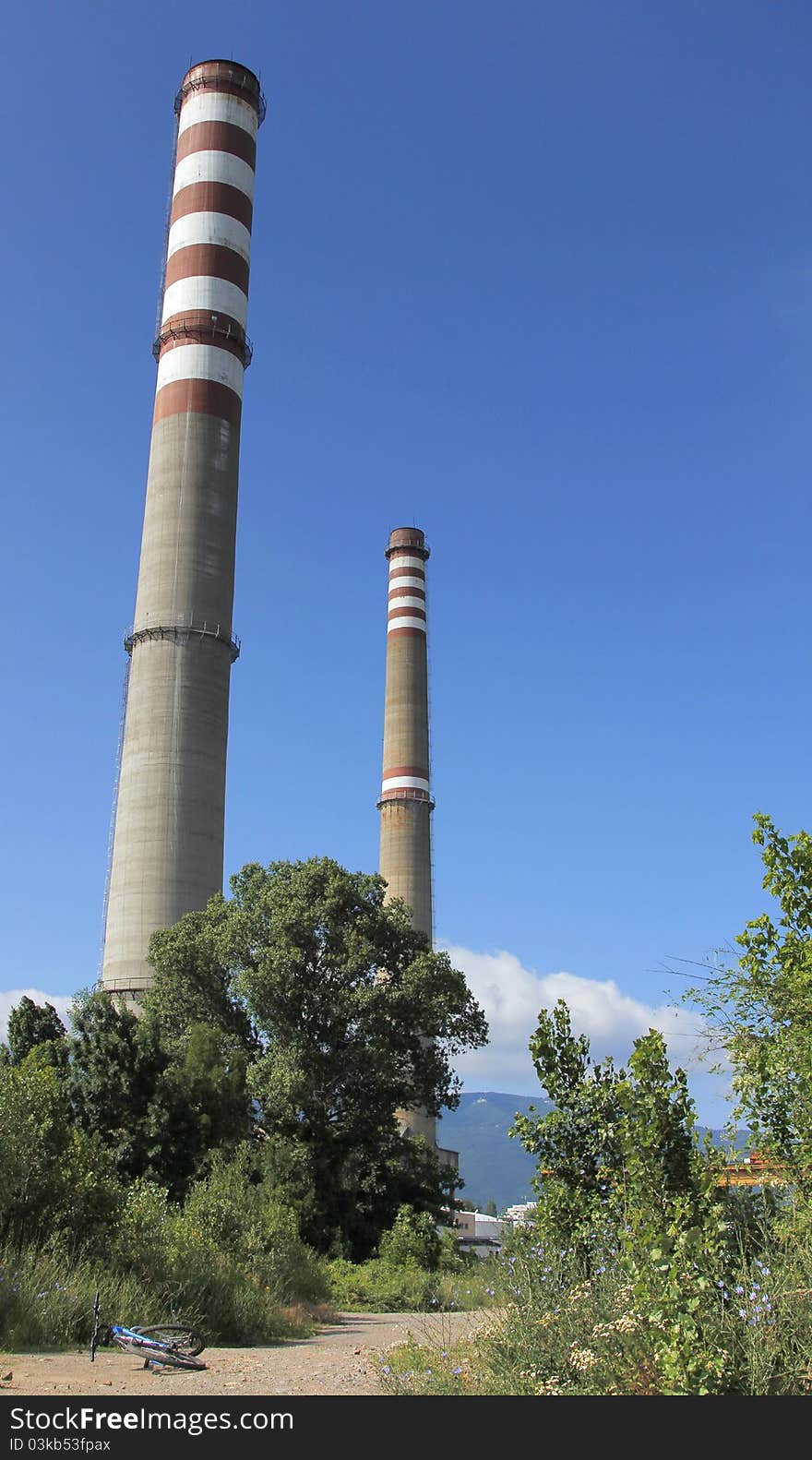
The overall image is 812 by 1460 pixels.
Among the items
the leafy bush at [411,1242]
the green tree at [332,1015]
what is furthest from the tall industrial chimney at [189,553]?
the leafy bush at [411,1242]

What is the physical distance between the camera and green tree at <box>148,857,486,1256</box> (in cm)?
3038

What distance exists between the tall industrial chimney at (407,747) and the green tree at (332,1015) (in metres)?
25.7

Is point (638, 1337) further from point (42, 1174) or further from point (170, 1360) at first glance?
point (42, 1174)

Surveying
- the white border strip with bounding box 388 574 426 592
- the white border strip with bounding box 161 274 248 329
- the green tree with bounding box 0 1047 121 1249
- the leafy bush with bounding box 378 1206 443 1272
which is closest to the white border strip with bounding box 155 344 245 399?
the white border strip with bounding box 161 274 248 329

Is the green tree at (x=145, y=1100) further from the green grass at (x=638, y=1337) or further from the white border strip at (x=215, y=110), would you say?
the white border strip at (x=215, y=110)

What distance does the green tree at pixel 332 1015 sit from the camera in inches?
1196

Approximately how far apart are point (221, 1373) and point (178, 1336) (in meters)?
2.03

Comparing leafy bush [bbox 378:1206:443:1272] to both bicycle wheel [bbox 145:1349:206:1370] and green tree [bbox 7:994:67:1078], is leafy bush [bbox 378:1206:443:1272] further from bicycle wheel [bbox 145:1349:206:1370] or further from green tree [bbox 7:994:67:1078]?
bicycle wheel [bbox 145:1349:206:1370]

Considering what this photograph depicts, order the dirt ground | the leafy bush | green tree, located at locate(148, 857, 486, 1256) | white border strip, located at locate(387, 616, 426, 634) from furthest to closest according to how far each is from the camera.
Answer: white border strip, located at locate(387, 616, 426, 634), green tree, located at locate(148, 857, 486, 1256), the leafy bush, the dirt ground

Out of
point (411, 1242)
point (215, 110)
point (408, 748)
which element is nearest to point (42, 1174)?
point (411, 1242)

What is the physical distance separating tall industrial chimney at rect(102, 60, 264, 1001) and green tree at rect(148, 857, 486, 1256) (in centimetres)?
399

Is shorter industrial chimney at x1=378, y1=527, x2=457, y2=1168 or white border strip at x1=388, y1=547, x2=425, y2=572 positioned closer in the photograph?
shorter industrial chimney at x1=378, y1=527, x2=457, y2=1168

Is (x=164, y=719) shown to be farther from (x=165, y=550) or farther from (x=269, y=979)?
(x=269, y=979)

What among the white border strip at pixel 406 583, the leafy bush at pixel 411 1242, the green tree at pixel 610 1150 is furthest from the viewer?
the white border strip at pixel 406 583
